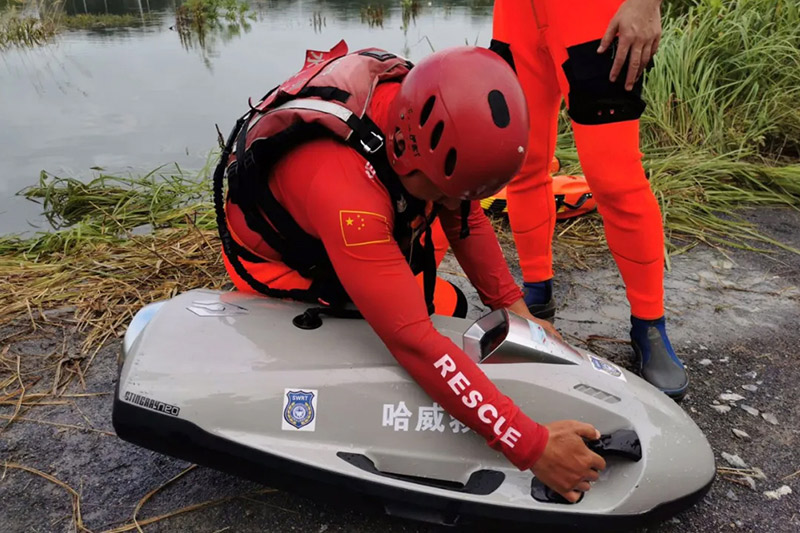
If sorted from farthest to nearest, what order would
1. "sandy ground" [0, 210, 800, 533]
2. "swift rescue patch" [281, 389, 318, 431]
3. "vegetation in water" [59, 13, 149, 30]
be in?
"vegetation in water" [59, 13, 149, 30] < "sandy ground" [0, 210, 800, 533] < "swift rescue patch" [281, 389, 318, 431]

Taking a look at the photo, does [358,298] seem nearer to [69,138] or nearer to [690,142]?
[690,142]

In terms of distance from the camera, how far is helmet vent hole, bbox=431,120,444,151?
→ 145 centimetres

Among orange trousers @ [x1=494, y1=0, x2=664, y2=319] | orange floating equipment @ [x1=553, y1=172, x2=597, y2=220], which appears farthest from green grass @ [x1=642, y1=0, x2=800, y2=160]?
orange trousers @ [x1=494, y1=0, x2=664, y2=319]

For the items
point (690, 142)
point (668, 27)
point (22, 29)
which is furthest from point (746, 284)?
point (22, 29)

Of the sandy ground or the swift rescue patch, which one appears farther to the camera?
the sandy ground

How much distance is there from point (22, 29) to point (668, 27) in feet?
28.1

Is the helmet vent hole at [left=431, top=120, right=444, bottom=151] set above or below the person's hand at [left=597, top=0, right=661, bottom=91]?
below

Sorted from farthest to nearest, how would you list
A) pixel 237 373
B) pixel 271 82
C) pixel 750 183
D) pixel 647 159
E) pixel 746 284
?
pixel 271 82 < pixel 647 159 < pixel 750 183 < pixel 746 284 < pixel 237 373

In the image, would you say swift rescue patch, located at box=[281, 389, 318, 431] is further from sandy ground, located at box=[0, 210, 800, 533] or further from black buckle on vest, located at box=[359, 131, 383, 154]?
black buckle on vest, located at box=[359, 131, 383, 154]

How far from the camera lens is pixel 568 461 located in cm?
159

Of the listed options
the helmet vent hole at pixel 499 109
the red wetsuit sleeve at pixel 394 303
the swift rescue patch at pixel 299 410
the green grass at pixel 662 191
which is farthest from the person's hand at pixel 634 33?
the green grass at pixel 662 191

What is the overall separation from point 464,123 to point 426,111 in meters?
0.11

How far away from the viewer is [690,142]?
4.91 meters

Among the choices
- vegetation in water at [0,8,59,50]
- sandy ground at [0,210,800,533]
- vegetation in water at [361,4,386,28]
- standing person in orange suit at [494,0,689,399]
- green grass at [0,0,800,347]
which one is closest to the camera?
sandy ground at [0,210,800,533]
